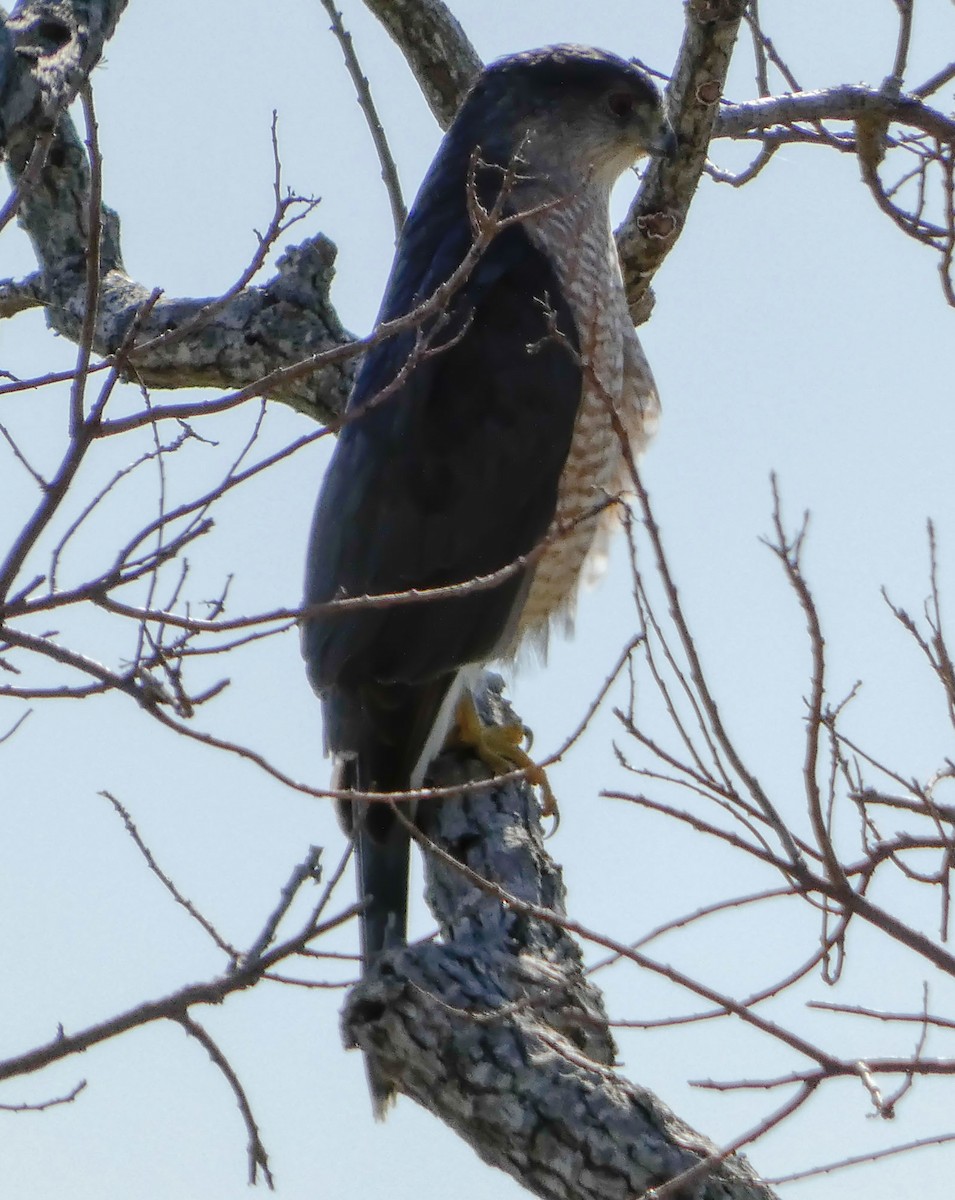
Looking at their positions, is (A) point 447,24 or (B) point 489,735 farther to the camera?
(A) point 447,24

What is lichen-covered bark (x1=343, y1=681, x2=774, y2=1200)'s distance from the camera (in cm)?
290

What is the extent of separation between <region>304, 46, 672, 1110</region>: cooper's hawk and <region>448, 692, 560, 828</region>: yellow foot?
0.12m

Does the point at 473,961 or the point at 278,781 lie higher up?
the point at 473,961

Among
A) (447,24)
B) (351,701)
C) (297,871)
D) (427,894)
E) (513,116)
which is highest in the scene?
(447,24)

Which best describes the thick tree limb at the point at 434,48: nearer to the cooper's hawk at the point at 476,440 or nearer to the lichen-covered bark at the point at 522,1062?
the cooper's hawk at the point at 476,440

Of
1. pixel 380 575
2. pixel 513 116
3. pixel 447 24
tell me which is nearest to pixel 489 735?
pixel 380 575

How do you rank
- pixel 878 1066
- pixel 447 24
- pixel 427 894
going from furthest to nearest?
pixel 447 24 < pixel 427 894 < pixel 878 1066

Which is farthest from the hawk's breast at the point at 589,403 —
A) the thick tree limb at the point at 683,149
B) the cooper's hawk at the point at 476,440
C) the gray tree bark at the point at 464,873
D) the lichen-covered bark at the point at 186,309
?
the lichen-covered bark at the point at 186,309

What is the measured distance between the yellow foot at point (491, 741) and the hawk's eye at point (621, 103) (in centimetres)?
200

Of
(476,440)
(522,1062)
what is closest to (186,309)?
(476,440)

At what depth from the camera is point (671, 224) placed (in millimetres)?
4840

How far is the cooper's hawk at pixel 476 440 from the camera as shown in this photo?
413 cm

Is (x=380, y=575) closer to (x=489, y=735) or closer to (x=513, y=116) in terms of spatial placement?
(x=489, y=735)

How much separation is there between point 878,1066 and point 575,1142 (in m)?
0.93
